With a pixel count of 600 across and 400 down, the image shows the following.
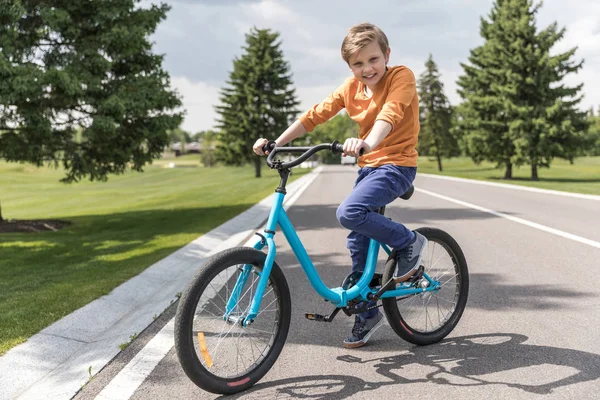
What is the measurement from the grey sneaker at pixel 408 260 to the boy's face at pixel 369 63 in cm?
109

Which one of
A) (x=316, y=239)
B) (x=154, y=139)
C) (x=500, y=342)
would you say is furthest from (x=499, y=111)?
(x=500, y=342)

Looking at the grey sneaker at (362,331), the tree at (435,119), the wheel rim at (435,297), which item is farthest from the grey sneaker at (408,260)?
the tree at (435,119)

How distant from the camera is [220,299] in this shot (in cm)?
313

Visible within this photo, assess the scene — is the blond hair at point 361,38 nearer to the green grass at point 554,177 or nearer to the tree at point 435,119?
the green grass at point 554,177

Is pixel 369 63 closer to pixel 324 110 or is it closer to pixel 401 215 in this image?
pixel 324 110

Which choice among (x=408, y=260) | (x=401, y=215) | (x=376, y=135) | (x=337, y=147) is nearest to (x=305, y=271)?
(x=408, y=260)

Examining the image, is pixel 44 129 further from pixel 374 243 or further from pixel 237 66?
pixel 237 66

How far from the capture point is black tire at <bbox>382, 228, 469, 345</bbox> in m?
3.83

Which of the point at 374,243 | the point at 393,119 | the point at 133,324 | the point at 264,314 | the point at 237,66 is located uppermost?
the point at 237,66

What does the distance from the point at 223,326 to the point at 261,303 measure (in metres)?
0.26

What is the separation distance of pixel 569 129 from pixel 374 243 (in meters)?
33.3

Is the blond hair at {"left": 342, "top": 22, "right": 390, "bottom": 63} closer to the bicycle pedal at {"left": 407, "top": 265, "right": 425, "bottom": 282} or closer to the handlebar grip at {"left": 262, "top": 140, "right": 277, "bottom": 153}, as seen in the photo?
the handlebar grip at {"left": 262, "top": 140, "right": 277, "bottom": 153}

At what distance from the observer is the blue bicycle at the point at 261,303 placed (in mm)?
3004

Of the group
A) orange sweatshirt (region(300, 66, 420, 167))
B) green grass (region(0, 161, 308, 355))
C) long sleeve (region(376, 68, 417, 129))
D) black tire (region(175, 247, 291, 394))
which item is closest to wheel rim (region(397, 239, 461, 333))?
orange sweatshirt (region(300, 66, 420, 167))
